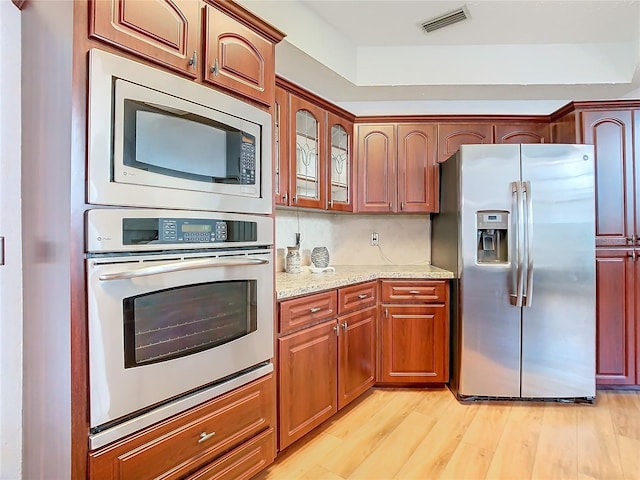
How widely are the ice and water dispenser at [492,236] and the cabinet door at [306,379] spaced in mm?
1226

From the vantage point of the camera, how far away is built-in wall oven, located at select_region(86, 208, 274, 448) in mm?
1113

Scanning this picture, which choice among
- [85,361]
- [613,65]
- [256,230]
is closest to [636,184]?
[613,65]

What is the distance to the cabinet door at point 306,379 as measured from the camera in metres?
1.89

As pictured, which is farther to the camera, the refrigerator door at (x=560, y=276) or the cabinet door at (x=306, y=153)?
the refrigerator door at (x=560, y=276)

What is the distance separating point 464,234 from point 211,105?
1.91 meters

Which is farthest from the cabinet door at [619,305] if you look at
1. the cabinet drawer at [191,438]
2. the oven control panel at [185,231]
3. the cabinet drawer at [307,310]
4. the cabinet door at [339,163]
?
the oven control panel at [185,231]

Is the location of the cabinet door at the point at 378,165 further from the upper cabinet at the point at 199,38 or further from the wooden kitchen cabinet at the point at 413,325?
the upper cabinet at the point at 199,38

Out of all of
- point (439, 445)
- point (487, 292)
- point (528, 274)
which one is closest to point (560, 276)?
point (528, 274)

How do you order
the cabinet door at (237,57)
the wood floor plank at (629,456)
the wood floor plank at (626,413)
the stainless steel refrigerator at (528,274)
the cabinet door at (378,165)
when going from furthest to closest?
the cabinet door at (378,165)
the stainless steel refrigerator at (528,274)
the wood floor plank at (626,413)
the wood floor plank at (629,456)
the cabinet door at (237,57)

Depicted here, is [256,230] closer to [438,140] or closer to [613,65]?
[438,140]

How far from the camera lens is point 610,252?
2.74m

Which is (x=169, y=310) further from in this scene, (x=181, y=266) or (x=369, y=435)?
(x=369, y=435)

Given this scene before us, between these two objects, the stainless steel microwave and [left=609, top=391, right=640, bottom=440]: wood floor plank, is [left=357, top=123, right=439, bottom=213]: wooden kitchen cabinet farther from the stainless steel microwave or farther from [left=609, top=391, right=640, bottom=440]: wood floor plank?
[left=609, top=391, right=640, bottom=440]: wood floor plank

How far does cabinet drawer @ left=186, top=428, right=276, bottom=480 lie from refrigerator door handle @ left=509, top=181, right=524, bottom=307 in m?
1.84
